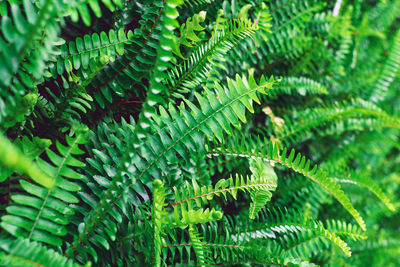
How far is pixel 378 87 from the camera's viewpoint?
4.64ft

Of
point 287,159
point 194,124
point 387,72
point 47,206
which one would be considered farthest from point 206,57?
point 387,72

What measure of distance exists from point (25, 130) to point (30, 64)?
0.18 meters

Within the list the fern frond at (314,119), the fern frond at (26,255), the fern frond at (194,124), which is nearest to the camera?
the fern frond at (26,255)

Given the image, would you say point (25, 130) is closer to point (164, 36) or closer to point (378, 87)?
point (164, 36)

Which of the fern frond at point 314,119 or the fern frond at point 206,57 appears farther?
the fern frond at point 314,119

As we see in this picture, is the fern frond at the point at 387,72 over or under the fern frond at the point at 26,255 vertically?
over

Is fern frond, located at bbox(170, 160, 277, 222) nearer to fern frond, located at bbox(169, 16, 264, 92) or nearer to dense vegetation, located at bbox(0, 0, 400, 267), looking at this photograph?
dense vegetation, located at bbox(0, 0, 400, 267)

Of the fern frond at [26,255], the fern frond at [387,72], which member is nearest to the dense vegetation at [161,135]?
the fern frond at [26,255]

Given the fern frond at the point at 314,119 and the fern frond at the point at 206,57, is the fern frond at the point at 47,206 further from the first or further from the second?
the fern frond at the point at 314,119

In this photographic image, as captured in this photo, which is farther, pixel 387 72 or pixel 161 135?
pixel 387 72

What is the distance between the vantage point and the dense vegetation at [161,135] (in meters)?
0.55

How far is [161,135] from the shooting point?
0.68 metres

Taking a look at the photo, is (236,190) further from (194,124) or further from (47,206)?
(47,206)

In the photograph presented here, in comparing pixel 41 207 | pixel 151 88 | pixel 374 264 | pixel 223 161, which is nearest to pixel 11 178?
pixel 41 207
